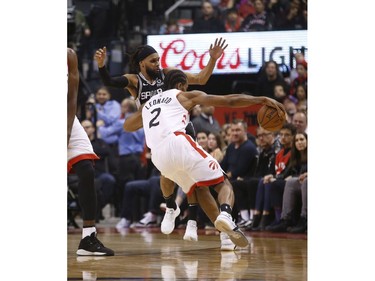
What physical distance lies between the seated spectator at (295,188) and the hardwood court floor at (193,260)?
45 centimetres

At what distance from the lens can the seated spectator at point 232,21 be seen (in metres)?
14.5

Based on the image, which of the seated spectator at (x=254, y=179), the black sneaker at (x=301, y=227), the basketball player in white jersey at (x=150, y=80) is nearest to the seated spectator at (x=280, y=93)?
the seated spectator at (x=254, y=179)

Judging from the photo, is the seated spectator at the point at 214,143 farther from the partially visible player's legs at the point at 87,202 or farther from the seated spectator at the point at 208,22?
the partially visible player's legs at the point at 87,202

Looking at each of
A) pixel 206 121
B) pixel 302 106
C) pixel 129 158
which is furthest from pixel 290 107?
pixel 129 158

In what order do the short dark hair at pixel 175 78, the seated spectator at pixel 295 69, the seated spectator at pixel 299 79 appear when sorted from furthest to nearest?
the seated spectator at pixel 295 69 → the seated spectator at pixel 299 79 → the short dark hair at pixel 175 78

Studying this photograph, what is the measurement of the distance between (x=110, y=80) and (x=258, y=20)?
23.2 ft

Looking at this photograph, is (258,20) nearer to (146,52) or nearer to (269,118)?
(146,52)
